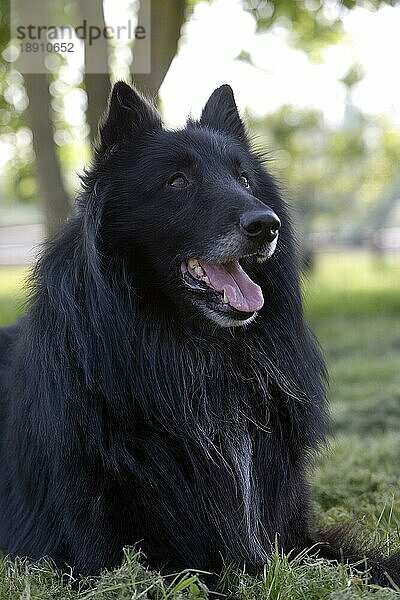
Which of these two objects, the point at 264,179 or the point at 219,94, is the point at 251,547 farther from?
the point at 219,94

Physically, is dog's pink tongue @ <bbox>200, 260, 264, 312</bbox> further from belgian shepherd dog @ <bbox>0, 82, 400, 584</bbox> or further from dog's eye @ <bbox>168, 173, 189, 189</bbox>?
dog's eye @ <bbox>168, 173, 189, 189</bbox>

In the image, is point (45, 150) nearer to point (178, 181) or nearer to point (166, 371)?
point (178, 181)

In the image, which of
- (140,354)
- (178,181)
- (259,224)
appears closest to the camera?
(259,224)

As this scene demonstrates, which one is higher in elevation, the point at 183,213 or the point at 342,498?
the point at 183,213

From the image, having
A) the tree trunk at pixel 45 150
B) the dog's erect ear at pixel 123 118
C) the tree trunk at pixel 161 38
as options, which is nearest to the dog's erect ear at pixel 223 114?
the dog's erect ear at pixel 123 118

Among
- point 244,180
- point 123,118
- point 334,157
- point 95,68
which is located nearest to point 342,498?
point 244,180

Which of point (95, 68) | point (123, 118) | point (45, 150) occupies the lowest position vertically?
point (123, 118)

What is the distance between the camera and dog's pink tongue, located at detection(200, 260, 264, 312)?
311cm

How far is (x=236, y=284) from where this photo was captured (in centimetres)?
318

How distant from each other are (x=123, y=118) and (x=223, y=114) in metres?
0.57

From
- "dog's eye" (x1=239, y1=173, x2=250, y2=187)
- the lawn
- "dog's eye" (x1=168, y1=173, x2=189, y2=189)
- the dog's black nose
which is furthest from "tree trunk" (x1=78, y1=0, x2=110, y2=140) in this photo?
the dog's black nose

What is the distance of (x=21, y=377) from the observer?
3.44 meters

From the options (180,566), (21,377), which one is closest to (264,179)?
(21,377)

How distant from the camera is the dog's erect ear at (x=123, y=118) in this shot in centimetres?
332
